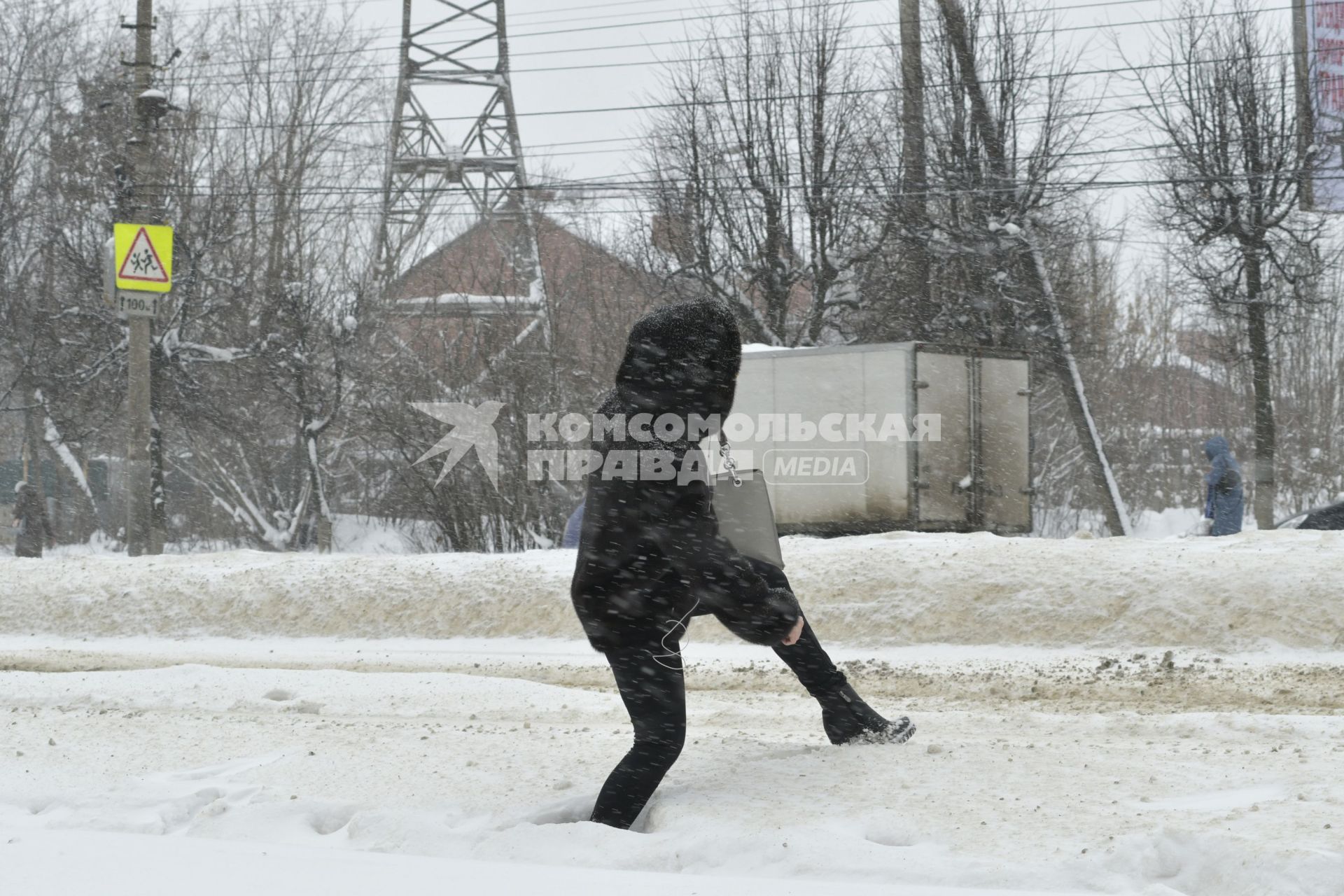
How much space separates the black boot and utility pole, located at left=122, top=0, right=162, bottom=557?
49.8 feet

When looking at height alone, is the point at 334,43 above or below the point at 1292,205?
above

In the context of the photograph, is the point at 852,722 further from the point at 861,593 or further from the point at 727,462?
the point at 861,593

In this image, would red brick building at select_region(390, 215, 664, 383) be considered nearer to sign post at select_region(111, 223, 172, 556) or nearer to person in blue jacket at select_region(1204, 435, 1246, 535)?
sign post at select_region(111, 223, 172, 556)

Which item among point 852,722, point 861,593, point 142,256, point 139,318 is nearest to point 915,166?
point 142,256

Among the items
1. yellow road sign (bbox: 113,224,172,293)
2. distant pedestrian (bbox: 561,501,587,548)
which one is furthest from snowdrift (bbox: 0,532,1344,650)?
yellow road sign (bbox: 113,224,172,293)

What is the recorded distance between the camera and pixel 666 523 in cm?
407

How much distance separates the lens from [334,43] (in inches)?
1293

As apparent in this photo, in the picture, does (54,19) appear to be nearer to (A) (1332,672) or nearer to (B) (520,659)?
(B) (520,659)

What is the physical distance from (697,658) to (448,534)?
10.8 metres

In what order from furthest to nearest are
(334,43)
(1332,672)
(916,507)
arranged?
(334,43) → (916,507) → (1332,672)

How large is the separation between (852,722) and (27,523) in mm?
20841

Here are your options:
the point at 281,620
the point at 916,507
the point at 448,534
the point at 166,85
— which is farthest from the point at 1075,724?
the point at 166,85

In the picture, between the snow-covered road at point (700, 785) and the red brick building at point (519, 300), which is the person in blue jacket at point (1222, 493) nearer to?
the snow-covered road at point (700, 785)

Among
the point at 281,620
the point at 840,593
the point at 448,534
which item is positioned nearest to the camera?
the point at 840,593
